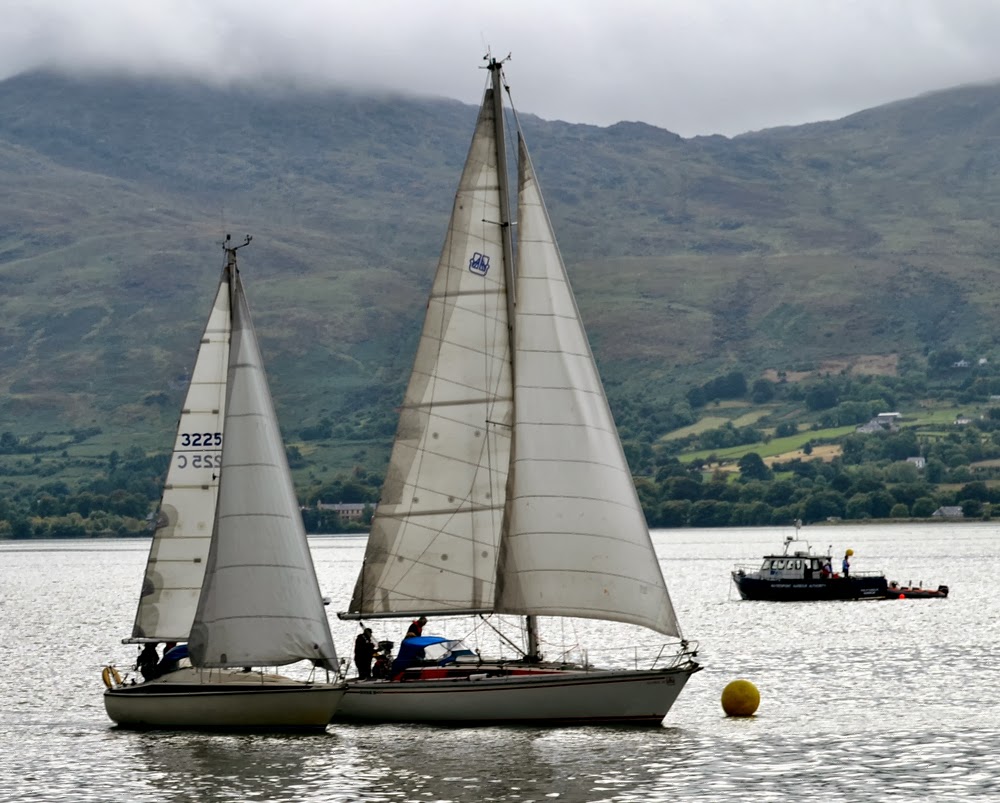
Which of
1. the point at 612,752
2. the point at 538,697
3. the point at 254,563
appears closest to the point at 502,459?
the point at 538,697

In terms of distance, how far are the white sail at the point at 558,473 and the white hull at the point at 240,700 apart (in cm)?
626

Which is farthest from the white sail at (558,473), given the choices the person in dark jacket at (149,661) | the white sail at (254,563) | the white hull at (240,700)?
the person in dark jacket at (149,661)

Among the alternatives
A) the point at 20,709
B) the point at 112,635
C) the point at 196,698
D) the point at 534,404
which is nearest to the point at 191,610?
the point at 196,698

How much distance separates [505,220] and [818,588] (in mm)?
89908

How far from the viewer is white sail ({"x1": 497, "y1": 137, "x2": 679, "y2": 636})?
159ft

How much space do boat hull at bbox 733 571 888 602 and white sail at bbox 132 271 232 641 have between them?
87.1 meters

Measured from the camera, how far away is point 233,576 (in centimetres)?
4984

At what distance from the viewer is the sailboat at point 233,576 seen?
49.7m

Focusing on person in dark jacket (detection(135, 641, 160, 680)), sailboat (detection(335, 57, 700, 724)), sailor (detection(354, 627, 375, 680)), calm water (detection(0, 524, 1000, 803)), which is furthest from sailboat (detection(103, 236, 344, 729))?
sailboat (detection(335, 57, 700, 724))

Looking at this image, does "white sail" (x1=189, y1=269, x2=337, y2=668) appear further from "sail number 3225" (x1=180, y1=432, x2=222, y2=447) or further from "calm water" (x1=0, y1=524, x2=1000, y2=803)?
"calm water" (x1=0, y1=524, x2=1000, y2=803)

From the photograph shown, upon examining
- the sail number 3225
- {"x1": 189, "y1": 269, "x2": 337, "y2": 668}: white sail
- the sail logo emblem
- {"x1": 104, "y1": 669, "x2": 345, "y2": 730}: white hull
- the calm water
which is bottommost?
the calm water

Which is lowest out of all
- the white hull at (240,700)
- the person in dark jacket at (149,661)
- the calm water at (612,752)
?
the calm water at (612,752)

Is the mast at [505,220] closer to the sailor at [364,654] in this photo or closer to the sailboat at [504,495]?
the sailboat at [504,495]

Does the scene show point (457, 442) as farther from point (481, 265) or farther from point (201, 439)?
point (201, 439)
